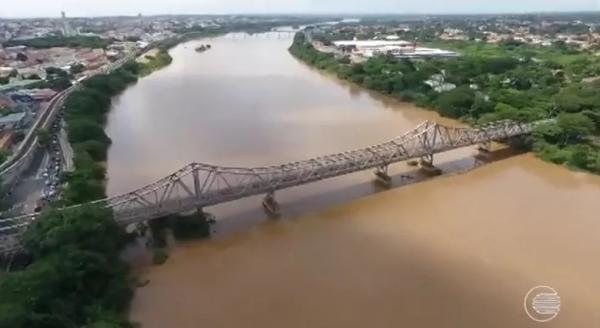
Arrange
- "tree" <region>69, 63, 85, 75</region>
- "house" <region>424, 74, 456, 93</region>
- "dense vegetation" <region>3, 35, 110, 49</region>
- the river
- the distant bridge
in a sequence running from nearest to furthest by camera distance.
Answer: the river → "house" <region>424, 74, 456, 93</region> → "tree" <region>69, 63, 85, 75</region> → "dense vegetation" <region>3, 35, 110, 49</region> → the distant bridge

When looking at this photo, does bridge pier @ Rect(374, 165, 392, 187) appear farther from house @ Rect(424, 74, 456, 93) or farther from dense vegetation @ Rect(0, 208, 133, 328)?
house @ Rect(424, 74, 456, 93)

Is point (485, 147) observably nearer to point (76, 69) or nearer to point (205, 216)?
point (205, 216)

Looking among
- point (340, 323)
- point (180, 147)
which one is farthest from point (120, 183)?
point (340, 323)

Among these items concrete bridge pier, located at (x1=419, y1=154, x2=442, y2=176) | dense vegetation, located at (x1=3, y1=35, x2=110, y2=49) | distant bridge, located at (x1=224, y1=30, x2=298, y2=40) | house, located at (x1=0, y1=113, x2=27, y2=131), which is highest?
house, located at (x1=0, y1=113, x2=27, y2=131)

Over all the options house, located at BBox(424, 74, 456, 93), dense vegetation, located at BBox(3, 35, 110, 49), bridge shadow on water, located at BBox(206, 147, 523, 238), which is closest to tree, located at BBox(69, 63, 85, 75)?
dense vegetation, located at BBox(3, 35, 110, 49)

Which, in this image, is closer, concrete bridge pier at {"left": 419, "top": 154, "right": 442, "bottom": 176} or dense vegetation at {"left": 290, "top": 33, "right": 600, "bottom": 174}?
concrete bridge pier at {"left": 419, "top": 154, "right": 442, "bottom": 176}

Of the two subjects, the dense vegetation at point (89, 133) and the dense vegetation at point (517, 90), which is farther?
the dense vegetation at point (517, 90)

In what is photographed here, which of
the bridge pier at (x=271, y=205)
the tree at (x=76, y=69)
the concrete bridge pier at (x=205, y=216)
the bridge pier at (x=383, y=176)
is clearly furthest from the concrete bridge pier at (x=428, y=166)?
the tree at (x=76, y=69)

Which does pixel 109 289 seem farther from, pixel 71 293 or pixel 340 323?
pixel 340 323

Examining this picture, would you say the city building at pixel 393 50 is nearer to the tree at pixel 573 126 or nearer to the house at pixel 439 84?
the house at pixel 439 84
